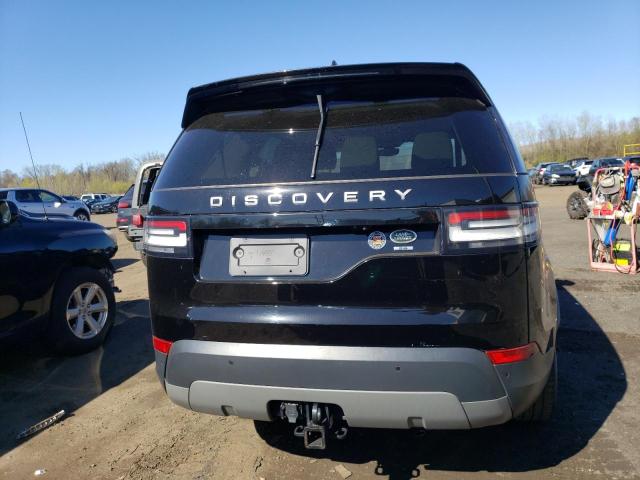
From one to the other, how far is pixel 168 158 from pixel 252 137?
1.58 ft

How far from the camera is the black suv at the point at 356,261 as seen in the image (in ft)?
6.70

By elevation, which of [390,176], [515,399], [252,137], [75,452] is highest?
[252,137]

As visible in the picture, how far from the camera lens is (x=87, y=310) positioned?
482 centimetres

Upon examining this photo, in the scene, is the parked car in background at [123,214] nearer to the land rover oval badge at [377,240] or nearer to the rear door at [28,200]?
the rear door at [28,200]

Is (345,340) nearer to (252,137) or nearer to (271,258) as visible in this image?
(271,258)

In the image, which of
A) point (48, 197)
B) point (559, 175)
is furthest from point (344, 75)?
point (559, 175)

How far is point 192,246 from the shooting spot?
7.64 feet

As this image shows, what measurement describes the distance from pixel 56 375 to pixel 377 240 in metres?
3.48

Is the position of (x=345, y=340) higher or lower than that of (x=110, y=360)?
higher

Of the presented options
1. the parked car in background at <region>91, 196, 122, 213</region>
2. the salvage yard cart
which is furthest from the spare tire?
the parked car in background at <region>91, 196, 122, 213</region>

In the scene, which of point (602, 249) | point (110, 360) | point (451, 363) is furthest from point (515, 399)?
point (602, 249)

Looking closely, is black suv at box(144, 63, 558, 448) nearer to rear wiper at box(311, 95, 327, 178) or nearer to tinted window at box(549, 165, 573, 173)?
rear wiper at box(311, 95, 327, 178)

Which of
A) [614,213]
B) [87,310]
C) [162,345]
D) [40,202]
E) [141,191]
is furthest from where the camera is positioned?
[40,202]

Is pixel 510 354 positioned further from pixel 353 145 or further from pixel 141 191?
pixel 141 191
